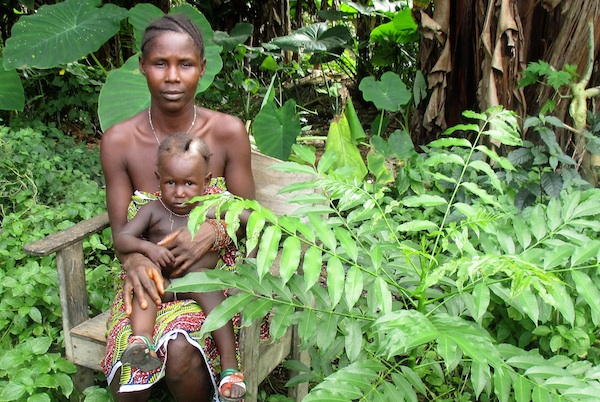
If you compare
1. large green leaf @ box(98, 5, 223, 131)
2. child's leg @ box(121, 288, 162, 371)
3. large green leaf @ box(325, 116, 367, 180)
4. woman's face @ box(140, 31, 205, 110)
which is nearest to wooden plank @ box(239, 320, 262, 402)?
child's leg @ box(121, 288, 162, 371)

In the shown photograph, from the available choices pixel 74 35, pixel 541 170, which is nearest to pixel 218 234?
pixel 541 170

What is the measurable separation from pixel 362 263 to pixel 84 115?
3599 mm

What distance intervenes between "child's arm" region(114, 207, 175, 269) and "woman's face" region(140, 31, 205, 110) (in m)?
0.37

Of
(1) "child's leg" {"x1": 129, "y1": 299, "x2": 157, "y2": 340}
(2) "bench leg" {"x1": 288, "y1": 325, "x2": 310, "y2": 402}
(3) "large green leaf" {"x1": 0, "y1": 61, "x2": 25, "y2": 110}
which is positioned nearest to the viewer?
(1) "child's leg" {"x1": 129, "y1": 299, "x2": 157, "y2": 340}

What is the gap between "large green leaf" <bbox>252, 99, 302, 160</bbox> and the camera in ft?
9.33

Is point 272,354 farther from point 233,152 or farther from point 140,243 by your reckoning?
point 233,152

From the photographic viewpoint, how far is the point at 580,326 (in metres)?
2.09

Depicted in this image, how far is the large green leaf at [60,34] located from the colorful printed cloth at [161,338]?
184 centimetres

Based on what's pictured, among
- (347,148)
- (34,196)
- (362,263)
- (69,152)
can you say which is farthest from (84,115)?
(362,263)

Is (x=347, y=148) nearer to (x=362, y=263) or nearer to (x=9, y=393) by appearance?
(x=362, y=263)

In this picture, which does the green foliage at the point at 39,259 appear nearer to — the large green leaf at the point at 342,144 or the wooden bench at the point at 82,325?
the wooden bench at the point at 82,325

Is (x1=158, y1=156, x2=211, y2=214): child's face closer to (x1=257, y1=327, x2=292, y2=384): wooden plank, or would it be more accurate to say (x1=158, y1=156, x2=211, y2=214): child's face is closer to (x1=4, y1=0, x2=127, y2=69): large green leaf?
(x1=257, y1=327, x2=292, y2=384): wooden plank

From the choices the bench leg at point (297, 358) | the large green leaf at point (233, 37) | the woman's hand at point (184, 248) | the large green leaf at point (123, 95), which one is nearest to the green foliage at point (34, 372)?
the woman's hand at point (184, 248)

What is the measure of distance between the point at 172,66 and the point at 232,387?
0.97m
